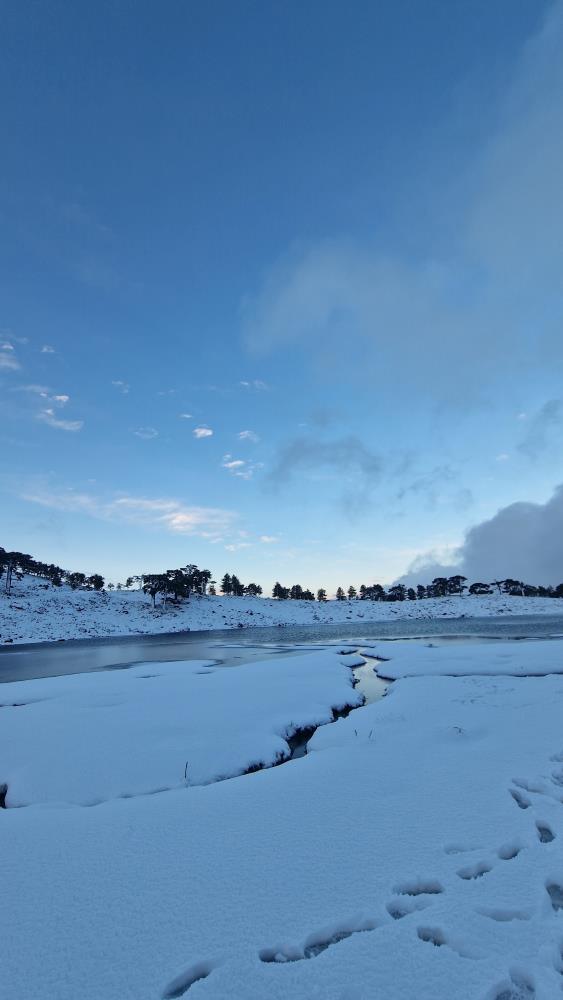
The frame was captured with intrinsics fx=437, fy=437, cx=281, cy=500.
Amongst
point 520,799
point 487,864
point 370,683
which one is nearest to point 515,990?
point 487,864

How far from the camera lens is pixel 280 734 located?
1112 cm

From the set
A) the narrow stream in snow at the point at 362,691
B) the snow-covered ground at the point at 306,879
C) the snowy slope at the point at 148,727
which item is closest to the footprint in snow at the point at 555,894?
the snow-covered ground at the point at 306,879

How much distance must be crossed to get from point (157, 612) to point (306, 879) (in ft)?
304

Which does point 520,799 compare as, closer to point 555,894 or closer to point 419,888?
point 555,894

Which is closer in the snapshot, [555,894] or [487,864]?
[555,894]

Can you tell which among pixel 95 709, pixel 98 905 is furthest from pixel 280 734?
pixel 98 905

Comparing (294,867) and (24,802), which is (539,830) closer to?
(294,867)

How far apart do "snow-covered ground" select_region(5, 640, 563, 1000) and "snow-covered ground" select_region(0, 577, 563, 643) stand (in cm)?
6037

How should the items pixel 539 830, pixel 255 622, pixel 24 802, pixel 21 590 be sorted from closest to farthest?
pixel 539 830, pixel 24 802, pixel 21 590, pixel 255 622

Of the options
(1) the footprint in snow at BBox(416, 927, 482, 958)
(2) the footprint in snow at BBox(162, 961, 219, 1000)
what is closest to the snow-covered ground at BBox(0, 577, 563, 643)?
(2) the footprint in snow at BBox(162, 961, 219, 1000)

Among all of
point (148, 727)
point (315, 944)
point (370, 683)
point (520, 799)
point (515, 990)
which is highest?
point (515, 990)

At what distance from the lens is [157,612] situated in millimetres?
91188

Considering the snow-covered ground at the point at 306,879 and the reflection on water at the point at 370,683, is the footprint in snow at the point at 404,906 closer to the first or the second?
the snow-covered ground at the point at 306,879

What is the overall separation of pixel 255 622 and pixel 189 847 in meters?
93.6
